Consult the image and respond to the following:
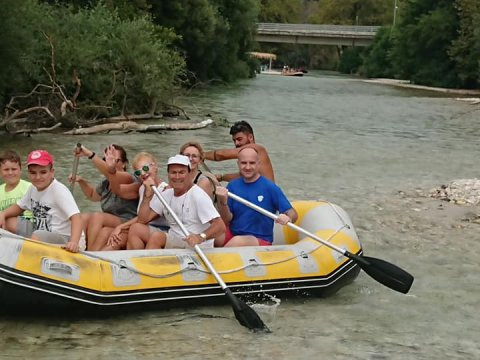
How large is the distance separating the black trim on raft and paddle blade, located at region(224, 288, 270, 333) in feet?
0.75

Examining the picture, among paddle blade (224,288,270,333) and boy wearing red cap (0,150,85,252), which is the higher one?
boy wearing red cap (0,150,85,252)

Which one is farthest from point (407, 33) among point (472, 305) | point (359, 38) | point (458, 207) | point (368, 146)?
point (472, 305)

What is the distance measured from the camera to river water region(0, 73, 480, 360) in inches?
166

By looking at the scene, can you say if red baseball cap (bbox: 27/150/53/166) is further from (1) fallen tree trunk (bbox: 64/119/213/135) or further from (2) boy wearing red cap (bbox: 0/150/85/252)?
(1) fallen tree trunk (bbox: 64/119/213/135)

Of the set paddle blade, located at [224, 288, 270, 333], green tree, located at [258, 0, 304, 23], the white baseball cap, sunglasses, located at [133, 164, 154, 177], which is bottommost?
paddle blade, located at [224, 288, 270, 333]

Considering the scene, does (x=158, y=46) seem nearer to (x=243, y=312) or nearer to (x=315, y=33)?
(x=243, y=312)

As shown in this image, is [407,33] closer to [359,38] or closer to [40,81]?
[359,38]

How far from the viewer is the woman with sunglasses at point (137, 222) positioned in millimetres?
4871

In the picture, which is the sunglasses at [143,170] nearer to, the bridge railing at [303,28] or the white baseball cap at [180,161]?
the white baseball cap at [180,161]

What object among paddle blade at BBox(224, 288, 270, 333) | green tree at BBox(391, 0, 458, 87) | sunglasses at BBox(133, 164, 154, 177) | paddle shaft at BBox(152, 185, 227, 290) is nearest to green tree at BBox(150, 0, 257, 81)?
green tree at BBox(391, 0, 458, 87)

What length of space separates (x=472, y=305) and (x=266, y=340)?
5.45ft

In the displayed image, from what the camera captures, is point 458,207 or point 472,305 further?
point 458,207

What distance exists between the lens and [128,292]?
14.3ft

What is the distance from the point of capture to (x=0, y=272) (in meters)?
4.04
